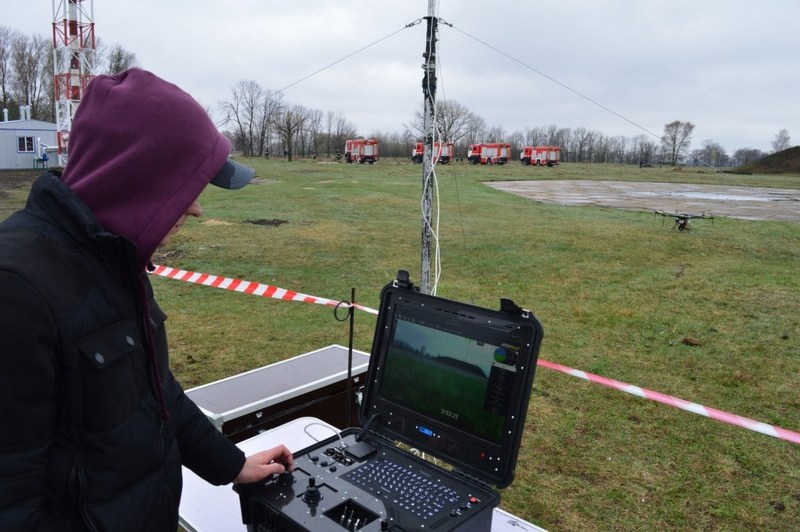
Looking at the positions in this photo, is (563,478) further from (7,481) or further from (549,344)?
(7,481)

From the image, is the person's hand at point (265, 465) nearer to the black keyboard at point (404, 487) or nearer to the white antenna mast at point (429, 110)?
the black keyboard at point (404, 487)

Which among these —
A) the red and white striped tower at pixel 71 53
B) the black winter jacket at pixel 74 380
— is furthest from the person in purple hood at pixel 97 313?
the red and white striped tower at pixel 71 53

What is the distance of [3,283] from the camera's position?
2.91 ft

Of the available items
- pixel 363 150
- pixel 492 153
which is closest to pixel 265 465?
pixel 363 150

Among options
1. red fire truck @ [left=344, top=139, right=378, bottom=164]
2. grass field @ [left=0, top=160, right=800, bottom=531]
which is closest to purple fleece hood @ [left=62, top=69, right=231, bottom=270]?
grass field @ [left=0, top=160, right=800, bottom=531]

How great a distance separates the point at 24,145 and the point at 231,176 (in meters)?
40.3

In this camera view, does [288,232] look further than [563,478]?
Yes

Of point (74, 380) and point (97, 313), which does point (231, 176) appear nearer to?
point (97, 313)

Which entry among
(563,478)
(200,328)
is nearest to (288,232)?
(200,328)

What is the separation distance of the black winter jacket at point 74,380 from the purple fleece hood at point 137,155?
1.8 inches

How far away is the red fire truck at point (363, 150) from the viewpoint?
52.1 metres

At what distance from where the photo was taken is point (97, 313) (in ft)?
3.35

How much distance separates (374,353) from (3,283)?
0.94 m

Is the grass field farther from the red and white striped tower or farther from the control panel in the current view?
the red and white striped tower
